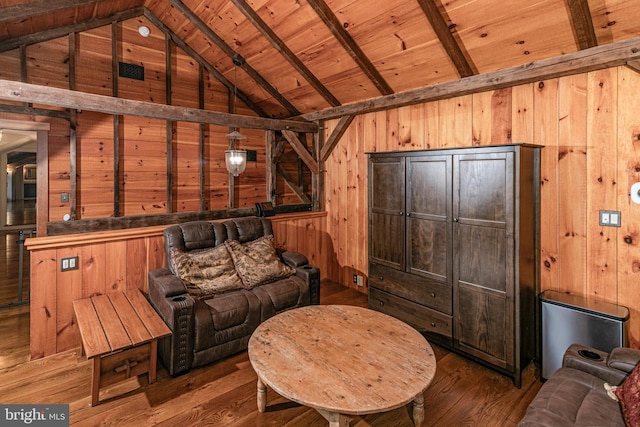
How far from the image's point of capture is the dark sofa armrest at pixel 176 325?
2553 mm

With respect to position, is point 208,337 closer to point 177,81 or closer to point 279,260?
point 279,260

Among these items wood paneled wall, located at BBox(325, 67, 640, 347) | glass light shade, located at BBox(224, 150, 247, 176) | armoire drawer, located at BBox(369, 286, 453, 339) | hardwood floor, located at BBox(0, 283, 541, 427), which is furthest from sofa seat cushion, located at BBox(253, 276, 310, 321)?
wood paneled wall, located at BBox(325, 67, 640, 347)

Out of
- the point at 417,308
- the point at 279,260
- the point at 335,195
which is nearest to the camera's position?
the point at 417,308

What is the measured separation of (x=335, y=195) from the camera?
4898 millimetres

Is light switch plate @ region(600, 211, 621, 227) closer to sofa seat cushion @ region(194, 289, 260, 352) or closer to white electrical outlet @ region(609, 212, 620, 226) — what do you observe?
white electrical outlet @ region(609, 212, 620, 226)

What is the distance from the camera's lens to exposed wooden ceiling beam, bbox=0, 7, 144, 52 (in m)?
3.50

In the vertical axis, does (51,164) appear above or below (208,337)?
above

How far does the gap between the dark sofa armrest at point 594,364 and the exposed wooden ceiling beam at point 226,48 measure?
424cm

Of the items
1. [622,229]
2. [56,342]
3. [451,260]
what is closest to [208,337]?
[56,342]

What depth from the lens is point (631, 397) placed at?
1.55m

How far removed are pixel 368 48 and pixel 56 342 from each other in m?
3.92

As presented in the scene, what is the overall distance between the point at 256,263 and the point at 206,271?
0.49m

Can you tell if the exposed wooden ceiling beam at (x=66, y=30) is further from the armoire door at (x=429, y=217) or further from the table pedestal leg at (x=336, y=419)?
the table pedestal leg at (x=336, y=419)

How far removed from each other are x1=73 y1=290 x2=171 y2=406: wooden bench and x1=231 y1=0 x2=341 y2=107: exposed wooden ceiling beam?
2946 mm
